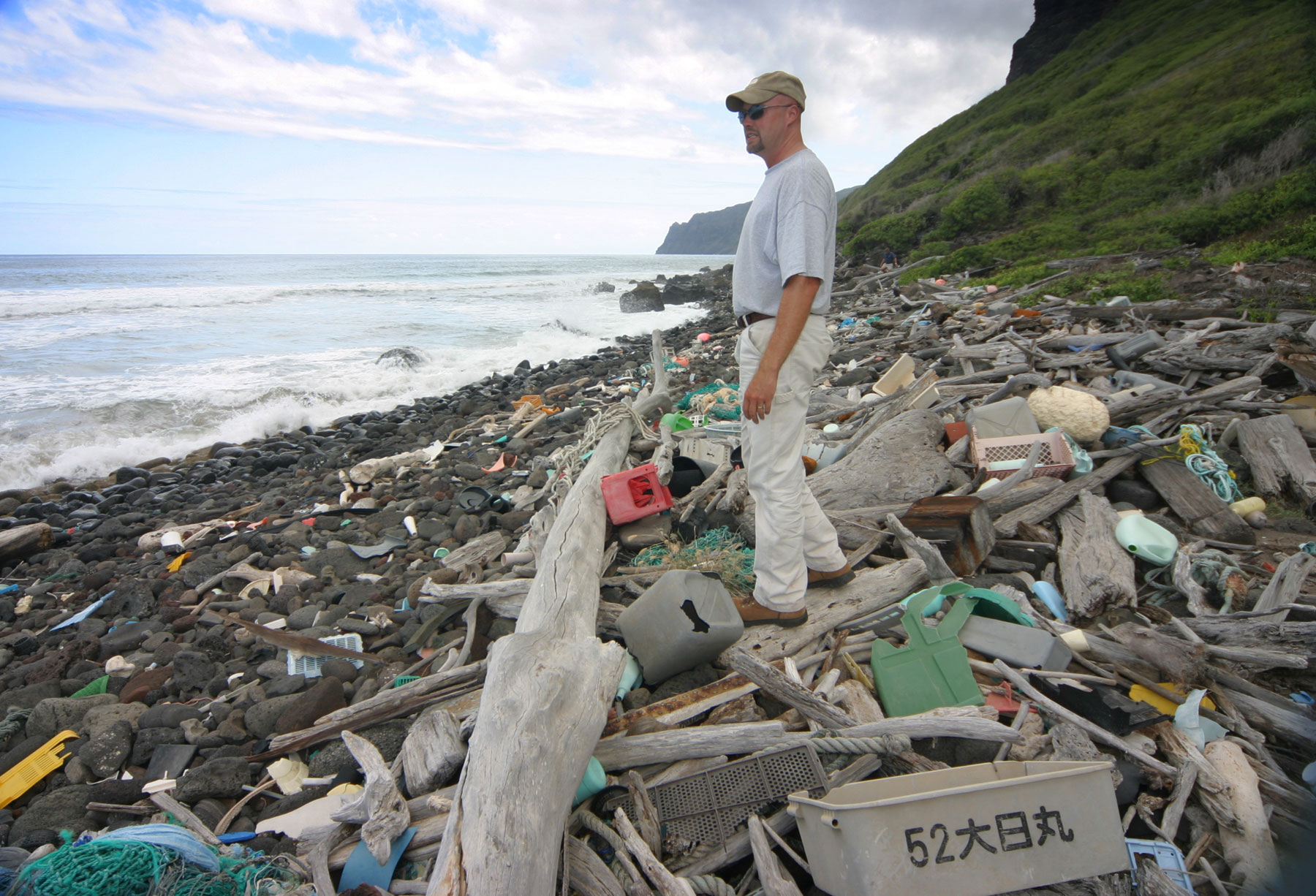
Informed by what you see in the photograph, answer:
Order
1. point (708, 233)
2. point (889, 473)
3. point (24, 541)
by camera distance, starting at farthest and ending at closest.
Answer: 1. point (708, 233)
2. point (24, 541)
3. point (889, 473)

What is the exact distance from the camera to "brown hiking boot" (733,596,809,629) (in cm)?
333

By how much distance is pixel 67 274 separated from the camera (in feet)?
168

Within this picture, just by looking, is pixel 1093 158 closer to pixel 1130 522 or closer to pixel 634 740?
pixel 1130 522

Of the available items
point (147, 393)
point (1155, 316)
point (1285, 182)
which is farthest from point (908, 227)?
point (147, 393)

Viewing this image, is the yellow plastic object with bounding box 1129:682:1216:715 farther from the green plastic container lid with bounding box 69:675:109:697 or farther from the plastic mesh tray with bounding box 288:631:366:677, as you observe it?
the green plastic container lid with bounding box 69:675:109:697

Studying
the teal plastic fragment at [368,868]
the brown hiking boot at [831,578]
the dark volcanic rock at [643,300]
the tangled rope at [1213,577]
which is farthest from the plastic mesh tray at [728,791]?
the dark volcanic rock at [643,300]

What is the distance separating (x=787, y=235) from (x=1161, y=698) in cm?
270

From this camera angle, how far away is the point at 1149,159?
63.7ft

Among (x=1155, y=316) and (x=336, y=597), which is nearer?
(x=336, y=597)

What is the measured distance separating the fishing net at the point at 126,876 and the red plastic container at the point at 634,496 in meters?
2.88

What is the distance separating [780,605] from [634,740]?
3.68 feet

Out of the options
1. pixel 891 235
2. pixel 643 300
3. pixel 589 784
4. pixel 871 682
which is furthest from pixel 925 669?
pixel 643 300

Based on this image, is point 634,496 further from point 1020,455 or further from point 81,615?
point 81,615

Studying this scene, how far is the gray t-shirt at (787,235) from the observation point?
2857mm
